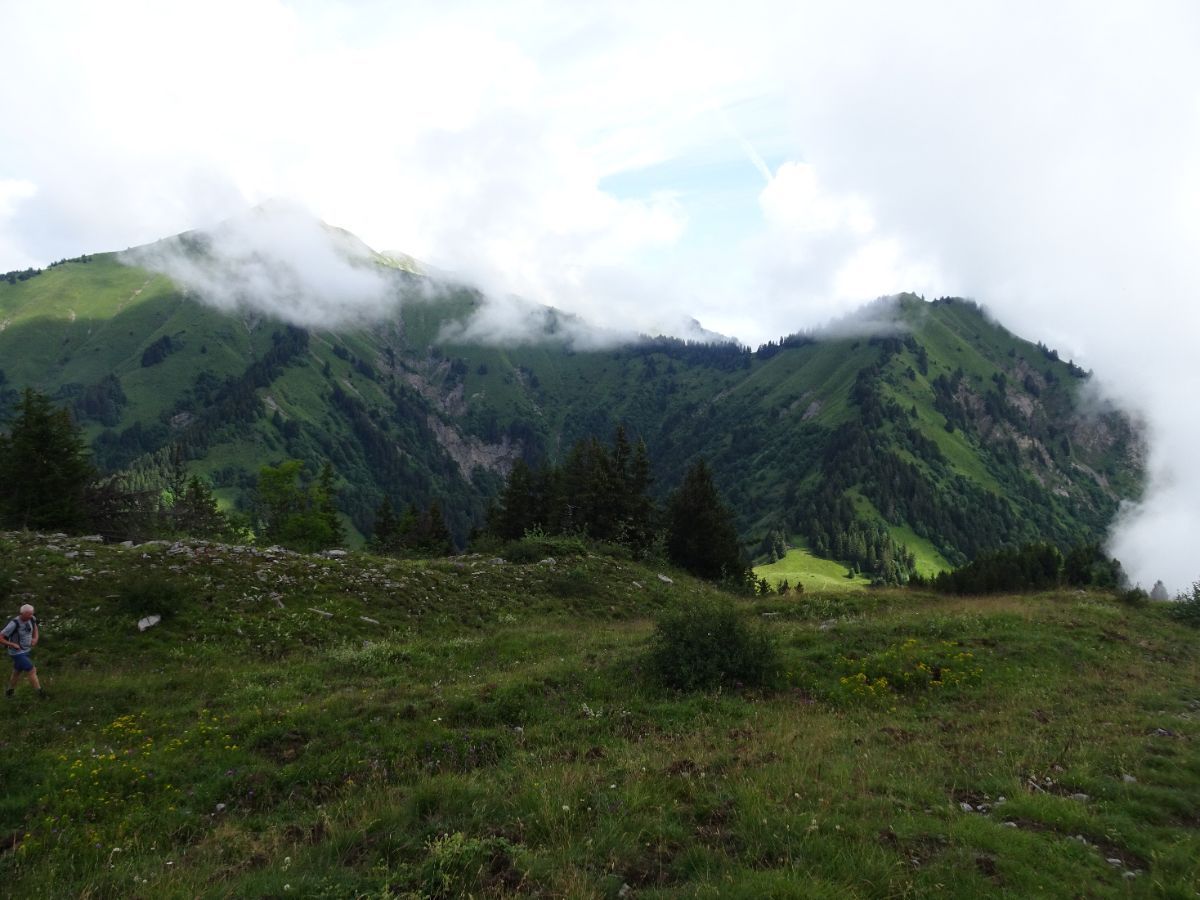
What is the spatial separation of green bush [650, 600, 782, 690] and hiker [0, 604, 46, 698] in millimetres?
16183

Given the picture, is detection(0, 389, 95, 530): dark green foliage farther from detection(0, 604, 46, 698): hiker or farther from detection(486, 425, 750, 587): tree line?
detection(486, 425, 750, 587): tree line

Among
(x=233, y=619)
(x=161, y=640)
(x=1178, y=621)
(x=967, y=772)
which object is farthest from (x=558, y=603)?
(x=1178, y=621)

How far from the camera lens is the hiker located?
589 inches

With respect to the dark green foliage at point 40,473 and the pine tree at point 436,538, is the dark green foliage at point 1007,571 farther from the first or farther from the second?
the dark green foliage at point 40,473

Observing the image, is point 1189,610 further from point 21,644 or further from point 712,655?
point 21,644

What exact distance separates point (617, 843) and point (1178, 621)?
34.7 metres

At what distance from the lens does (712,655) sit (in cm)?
1702

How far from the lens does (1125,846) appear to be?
8359 millimetres

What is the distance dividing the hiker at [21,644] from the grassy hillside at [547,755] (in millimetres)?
721

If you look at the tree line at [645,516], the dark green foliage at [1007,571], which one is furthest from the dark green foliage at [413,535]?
the dark green foliage at [1007,571]

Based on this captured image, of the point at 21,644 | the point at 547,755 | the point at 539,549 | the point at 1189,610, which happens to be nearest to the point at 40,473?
the point at 21,644

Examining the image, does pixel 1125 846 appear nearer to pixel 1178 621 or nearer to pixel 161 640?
pixel 161 640

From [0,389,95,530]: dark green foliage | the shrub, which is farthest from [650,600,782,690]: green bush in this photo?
[0,389,95,530]: dark green foliage

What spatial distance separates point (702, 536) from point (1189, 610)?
31620 mm
